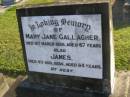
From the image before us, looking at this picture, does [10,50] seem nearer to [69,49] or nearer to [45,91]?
[45,91]

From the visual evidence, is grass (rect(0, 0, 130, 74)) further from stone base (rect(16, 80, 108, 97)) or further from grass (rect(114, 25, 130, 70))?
stone base (rect(16, 80, 108, 97))

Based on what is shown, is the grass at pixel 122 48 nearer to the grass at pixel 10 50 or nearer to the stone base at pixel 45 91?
the stone base at pixel 45 91

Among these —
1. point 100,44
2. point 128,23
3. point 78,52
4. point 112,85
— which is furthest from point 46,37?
point 128,23

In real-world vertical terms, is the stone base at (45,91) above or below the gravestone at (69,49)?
below

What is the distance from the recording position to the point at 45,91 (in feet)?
14.2

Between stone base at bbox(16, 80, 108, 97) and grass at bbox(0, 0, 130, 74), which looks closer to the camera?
stone base at bbox(16, 80, 108, 97)

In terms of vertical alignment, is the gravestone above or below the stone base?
above

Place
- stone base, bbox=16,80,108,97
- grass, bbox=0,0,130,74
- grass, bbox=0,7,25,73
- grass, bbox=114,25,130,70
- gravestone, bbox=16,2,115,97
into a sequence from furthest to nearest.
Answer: grass, bbox=0,7,25,73 < grass, bbox=0,0,130,74 < grass, bbox=114,25,130,70 < stone base, bbox=16,80,108,97 < gravestone, bbox=16,2,115,97

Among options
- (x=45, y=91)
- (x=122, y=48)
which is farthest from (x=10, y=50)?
(x=45, y=91)

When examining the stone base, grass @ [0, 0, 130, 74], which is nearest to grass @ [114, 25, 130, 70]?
grass @ [0, 0, 130, 74]

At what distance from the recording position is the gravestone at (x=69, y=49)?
3732mm

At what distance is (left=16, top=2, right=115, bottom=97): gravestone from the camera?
147 inches

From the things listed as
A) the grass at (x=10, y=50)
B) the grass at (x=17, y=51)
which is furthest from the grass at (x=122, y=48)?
the grass at (x=10, y=50)

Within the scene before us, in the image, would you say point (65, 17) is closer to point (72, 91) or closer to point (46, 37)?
point (46, 37)
